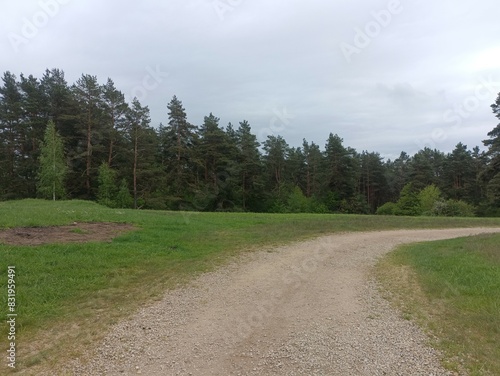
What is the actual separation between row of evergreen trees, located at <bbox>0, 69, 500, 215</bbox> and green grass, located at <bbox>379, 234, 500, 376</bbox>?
3373 cm

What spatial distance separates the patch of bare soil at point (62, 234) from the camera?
31.4 feet

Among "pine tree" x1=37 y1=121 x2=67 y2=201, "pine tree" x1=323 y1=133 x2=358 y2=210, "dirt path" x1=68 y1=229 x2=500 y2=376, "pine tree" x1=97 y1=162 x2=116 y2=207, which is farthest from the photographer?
"pine tree" x1=323 y1=133 x2=358 y2=210

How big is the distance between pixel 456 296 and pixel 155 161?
154ft

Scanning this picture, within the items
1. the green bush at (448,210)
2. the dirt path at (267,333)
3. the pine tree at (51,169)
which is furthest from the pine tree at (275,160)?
the dirt path at (267,333)

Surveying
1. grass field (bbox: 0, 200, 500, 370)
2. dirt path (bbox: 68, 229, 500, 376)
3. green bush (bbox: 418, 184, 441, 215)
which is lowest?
dirt path (bbox: 68, 229, 500, 376)

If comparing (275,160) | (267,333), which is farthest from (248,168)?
(267,333)

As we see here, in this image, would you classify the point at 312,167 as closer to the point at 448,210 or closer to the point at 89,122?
the point at 448,210

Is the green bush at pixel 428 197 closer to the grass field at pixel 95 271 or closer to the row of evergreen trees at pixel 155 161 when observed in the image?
the row of evergreen trees at pixel 155 161

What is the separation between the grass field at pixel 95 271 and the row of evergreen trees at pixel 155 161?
26.7 meters

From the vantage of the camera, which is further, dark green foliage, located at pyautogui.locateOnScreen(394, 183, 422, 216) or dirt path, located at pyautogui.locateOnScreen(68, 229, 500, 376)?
dark green foliage, located at pyautogui.locateOnScreen(394, 183, 422, 216)

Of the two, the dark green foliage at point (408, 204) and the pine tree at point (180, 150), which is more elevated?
the pine tree at point (180, 150)

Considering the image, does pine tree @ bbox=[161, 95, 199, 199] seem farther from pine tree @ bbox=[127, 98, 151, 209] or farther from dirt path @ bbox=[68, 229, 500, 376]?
dirt path @ bbox=[68, 229, 500, 376]

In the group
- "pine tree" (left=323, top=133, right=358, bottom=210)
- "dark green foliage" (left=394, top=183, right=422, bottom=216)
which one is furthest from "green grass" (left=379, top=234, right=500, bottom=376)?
"pine tree" (left=323, top=133, right=358, bottom=210)

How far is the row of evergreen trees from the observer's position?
129 feet
